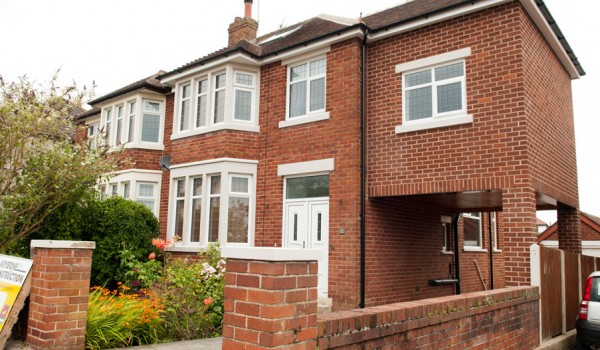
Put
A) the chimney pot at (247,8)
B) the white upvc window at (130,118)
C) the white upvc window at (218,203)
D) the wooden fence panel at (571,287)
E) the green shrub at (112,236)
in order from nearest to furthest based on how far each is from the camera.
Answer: the wooden fence panel at (571,287), the green shrub at (112,236), the white upvc window at (218,203), the white upvc window at (130,118), the chimney pot at (247,8)

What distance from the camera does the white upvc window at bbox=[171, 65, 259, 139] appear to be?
12.9 meters

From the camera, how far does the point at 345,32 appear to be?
11.1 metres

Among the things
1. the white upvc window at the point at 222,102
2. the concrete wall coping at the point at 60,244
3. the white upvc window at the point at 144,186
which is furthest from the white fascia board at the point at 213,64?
the concrete wall coping at the point at 60,244

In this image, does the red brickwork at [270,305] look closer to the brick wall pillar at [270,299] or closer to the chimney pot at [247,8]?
the brick wall pillar at [270,299]

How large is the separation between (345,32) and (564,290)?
23.0ft

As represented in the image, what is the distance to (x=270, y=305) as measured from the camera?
2.97m

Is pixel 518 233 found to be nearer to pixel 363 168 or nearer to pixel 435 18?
pixel 363 168

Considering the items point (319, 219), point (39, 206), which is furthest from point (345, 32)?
point (39, 206)

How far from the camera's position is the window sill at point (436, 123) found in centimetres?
966

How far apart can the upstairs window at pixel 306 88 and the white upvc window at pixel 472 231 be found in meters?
7.21

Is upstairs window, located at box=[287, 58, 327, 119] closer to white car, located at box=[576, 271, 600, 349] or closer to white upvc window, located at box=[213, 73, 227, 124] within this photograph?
white upvc window, located at box=[213, 73, 227, 124]

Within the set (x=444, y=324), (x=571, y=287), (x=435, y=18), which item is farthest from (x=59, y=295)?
(x=571, y=287)

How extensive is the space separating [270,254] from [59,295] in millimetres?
3641

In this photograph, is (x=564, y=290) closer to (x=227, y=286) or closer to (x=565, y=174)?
(x=565, y=174)
